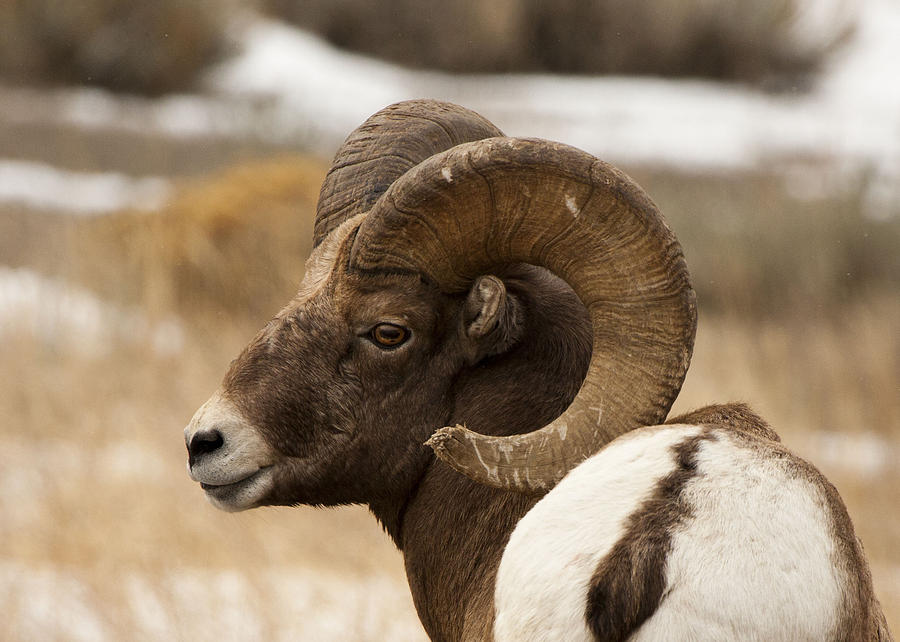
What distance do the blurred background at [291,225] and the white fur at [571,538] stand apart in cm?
497

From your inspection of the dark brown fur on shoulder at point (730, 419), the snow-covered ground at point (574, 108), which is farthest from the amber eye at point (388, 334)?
the snow-covered ground at point (574, 108)

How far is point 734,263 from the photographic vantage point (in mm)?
15672

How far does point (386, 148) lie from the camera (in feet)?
11.3

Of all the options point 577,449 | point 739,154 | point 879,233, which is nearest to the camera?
point 577,449

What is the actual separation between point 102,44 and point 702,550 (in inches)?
835

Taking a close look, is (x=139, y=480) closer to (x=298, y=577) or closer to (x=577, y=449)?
(x=298, y=577)

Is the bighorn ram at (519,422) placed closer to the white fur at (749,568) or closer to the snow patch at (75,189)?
the white fur at (749,568)

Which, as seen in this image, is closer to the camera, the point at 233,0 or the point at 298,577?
the point at 298,577

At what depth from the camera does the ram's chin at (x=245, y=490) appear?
3.06m

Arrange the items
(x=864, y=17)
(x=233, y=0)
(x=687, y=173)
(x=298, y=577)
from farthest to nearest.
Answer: (x=864, y=17), (x=233, y=0), (x=687, y=173), (x=298, y=577)

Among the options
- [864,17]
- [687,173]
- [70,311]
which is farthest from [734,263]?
[864,17]

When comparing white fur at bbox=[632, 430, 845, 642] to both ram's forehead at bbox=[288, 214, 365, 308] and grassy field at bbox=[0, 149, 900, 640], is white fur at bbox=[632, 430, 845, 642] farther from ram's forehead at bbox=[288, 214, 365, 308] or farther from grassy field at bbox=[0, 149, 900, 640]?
grassy field at bbox=[0, 149, 900, 640]

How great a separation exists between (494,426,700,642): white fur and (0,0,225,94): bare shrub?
797 inches

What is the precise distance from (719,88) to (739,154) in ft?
17.6
